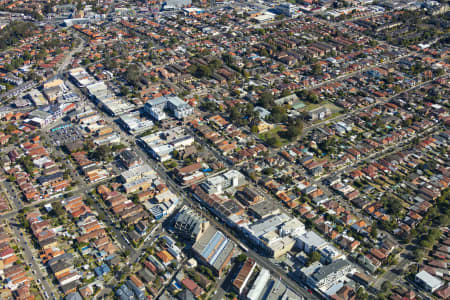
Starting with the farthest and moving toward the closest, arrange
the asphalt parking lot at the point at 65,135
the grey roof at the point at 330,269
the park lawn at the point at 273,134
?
the park lawn at the point at 273,134
the asphalt parking lot at the point at 65,135
the grey roof at the point at 330,269

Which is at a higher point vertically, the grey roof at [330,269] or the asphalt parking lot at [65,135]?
the grey roof at [330,269]

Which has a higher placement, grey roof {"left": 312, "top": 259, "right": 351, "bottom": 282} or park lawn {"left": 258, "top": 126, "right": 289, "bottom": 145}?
grey roof {"left": 312, "top": 259, "right": 351, "bottom": 282}

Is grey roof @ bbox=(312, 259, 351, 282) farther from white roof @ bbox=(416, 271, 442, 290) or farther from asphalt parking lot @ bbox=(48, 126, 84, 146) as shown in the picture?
asphalt parking lot @ bbox=(48, 126, 84, 146)

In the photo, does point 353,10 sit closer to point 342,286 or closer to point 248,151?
point 248,151

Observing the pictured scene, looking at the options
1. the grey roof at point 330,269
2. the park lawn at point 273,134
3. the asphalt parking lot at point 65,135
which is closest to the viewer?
the grey roof at point 330,269

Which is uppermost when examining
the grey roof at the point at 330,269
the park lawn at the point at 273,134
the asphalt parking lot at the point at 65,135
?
the grey roof at the point at 330,269

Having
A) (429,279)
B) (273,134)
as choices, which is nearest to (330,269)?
(429,279)

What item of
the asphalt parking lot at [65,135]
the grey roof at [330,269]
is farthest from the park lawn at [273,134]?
the asphalt parking lot at [65,135]

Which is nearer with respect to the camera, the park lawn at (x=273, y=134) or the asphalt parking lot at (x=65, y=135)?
the asphalt parking lot at (x=65, y=135)

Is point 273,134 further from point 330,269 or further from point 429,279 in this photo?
point 429,279

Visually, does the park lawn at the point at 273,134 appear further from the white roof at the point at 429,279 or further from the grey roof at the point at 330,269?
the white roof at the point at 429,279

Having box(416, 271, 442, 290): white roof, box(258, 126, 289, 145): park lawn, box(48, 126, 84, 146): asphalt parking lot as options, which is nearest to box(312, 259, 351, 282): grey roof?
box(416, 271, 442, 290): white roof
